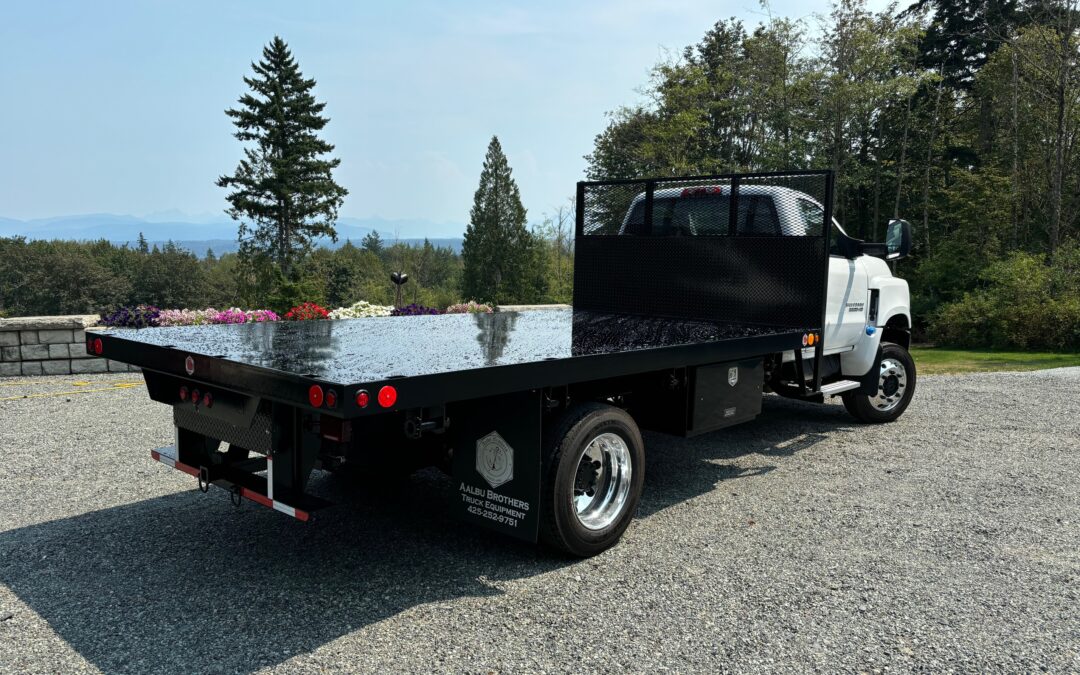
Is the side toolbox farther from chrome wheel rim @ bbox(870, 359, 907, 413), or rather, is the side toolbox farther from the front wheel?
chrome wheel rim @ bbox(870, 359, 907, 413)

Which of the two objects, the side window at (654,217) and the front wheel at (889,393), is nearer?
the side window at (654,217)

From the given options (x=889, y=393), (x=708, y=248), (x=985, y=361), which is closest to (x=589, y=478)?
(x=708, y=248)

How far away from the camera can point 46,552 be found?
409 cm

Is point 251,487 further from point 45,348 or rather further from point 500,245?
point 500,245

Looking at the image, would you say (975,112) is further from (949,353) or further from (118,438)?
(118,438)

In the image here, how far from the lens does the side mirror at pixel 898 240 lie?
6.52 metres

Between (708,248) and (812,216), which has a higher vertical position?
(812,216)

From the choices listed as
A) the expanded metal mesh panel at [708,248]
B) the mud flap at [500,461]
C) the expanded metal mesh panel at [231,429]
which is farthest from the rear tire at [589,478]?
the expanded metal mesh panel at [708,248]

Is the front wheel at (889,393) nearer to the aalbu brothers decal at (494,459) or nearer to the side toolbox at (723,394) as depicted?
the side toolbox at (723,394)

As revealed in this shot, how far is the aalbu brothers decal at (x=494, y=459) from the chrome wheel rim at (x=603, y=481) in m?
0.47

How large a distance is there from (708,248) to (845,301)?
1270 millimetres

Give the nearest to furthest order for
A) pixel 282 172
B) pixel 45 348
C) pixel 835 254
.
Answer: pixel 835 254 → pixel 45 348 → pixel 282 172

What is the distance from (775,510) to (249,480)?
3.20 meters

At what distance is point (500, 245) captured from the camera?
66.2 meters
